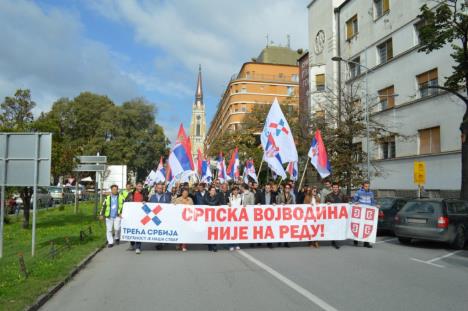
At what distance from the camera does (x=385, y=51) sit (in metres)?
31.2

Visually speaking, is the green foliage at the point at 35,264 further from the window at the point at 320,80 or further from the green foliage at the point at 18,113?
the window at the point at 320,80

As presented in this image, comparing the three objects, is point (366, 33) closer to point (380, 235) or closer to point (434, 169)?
point (434, 169)

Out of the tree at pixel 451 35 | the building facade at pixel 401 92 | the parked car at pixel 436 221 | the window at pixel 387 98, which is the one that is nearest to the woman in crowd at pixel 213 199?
the parked car at pixel 436 221

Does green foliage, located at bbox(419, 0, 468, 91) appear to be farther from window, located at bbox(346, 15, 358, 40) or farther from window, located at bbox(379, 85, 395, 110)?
window, located at bbox(346, 15, 358, 40)

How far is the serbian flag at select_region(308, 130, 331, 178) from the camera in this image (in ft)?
50.1

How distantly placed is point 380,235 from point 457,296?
10663 millimetres

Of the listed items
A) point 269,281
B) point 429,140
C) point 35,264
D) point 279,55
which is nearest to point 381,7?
point 429,140

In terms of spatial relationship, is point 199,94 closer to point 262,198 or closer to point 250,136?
point 250,136

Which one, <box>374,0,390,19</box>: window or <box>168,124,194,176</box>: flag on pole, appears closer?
<box>168,124,194,176</box>: flag on pole

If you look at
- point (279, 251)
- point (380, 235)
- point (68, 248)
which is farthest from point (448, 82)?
point (68, 248)

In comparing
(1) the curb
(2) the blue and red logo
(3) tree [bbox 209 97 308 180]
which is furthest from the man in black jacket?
(3) tree [bbox 209 97 308 180]

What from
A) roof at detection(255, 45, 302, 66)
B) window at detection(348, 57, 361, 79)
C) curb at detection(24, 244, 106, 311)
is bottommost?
curb at detection(24, 244, 106, 311)

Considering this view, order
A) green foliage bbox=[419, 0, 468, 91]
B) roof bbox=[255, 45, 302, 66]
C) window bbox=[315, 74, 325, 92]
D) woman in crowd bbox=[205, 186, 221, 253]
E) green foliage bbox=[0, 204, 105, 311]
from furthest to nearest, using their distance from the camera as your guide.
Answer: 1. roof bbox=[255, 45, 302, 66]
2. window bbox=[315, 74, 325, 92]
3. green foliage bbox=[419, 0, 468, 91]
4. woman in crowd bbox=[205, 186, 221, 253]
5. green foliage bbox=[0, 204, 105, 311]

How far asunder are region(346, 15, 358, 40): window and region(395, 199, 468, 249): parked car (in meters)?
24.3
